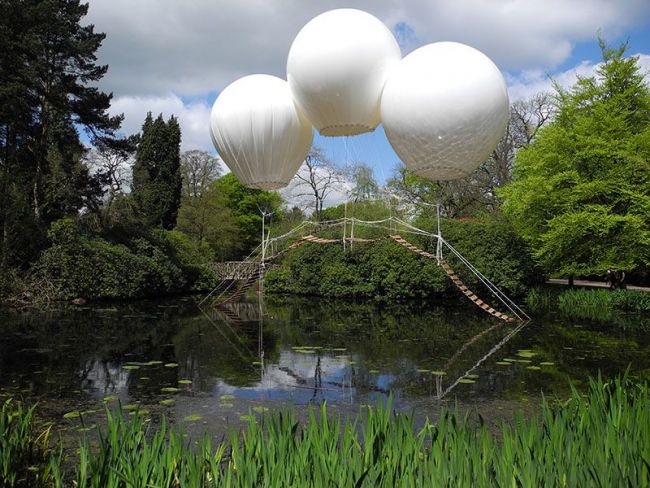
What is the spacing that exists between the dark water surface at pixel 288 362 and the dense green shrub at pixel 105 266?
11.7 feet

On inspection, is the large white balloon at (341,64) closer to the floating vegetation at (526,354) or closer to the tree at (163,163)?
the floating vegetation at (526,354)

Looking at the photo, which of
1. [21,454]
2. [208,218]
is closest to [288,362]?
[21,454]

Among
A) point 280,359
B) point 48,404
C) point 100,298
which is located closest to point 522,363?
point 280,359

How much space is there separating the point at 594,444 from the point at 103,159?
2125cm

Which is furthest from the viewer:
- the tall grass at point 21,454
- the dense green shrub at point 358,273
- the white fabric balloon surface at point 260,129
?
the dense green shrub at point 358,273

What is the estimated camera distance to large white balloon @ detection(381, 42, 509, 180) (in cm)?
295

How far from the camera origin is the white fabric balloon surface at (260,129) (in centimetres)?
342

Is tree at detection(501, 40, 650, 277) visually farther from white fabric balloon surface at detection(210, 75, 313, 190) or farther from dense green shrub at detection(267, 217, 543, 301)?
white fabric balloon surface at detection(210, 75, 313, 190)

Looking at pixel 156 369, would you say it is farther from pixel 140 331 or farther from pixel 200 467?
pixel 200 467

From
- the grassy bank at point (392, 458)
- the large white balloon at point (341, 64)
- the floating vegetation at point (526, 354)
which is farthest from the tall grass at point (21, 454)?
the floating vegetation at point (526, 354)

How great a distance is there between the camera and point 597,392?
3.01 metres

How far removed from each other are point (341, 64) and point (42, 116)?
17.9m

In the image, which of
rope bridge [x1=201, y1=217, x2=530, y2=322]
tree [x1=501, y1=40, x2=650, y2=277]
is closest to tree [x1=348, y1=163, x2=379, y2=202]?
rope bridge [x1=201, y1=217, x2=530, y2=322]

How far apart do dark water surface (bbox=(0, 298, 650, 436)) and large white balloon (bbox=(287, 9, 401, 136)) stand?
1.69 m
